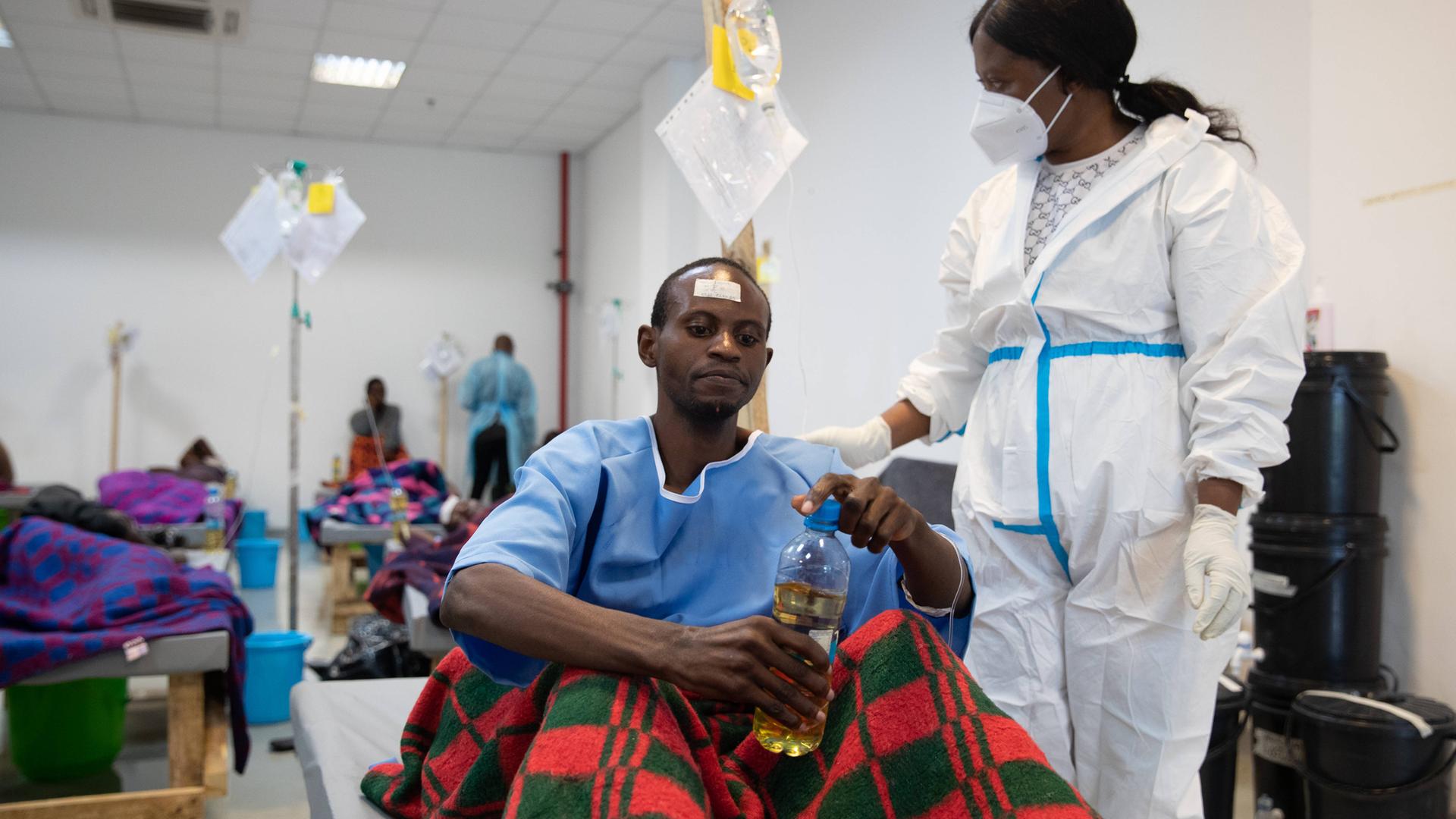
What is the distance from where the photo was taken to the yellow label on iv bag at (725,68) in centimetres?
208

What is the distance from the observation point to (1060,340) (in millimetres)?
1604

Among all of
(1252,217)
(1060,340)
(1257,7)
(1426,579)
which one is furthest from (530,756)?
(1257,7)

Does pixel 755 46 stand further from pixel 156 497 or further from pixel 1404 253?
pixel 156 497

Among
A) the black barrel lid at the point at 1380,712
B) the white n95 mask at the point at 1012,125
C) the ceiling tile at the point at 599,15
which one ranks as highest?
the ceiling tile at the point at 599,15

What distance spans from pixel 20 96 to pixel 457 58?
144 inches

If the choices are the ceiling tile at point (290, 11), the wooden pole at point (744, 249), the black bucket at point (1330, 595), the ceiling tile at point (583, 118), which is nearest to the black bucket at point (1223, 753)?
the black bucket at point (1330, 595)

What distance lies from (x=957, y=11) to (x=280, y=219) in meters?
2.81

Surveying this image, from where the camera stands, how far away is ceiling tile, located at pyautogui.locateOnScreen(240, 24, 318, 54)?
A: 6535 millimetres

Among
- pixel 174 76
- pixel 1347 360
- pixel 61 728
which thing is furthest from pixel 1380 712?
pixel 174 76

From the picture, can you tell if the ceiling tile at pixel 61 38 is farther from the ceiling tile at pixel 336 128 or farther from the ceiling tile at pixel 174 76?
the ceiling tile at pixel 336 128

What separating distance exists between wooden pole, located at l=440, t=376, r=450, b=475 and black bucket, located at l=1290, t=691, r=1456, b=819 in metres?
7.87

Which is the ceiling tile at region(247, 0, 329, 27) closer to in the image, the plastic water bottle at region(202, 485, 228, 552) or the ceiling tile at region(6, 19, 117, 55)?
the ceiling tile at region(6, 19, 117, 55)

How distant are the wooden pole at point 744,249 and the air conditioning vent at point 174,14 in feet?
15.9

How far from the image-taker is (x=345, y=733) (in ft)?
5.79
